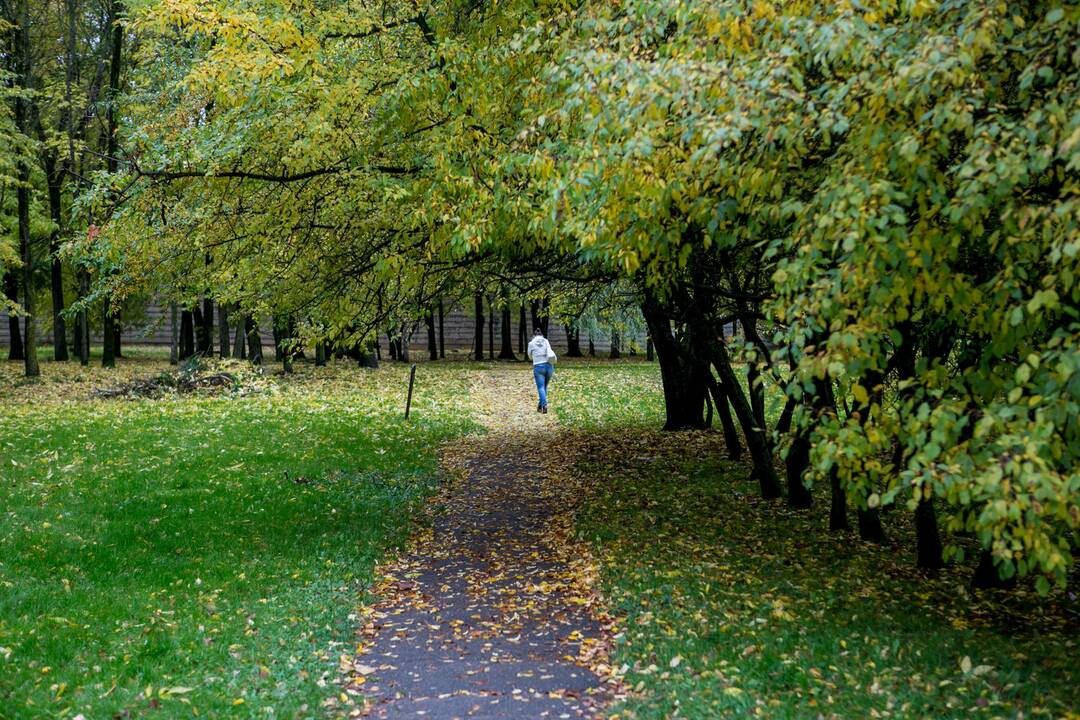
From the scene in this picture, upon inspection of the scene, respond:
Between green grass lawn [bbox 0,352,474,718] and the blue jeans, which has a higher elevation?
the blue jeans

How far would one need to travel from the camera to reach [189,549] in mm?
8375

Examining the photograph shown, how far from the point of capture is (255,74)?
809 centimetres

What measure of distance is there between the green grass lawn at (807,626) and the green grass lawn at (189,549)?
7.37 feet

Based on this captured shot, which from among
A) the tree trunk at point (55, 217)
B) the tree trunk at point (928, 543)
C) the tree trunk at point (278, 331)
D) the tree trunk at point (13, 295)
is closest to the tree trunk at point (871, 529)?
the tree trunk at point (928, 543)

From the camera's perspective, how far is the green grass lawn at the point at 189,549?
5512 millimetres

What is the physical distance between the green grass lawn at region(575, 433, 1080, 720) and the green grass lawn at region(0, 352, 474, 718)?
225 cm

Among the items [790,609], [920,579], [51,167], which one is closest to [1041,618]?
[920,579]

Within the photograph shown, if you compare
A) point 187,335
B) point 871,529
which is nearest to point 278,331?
point 187,335

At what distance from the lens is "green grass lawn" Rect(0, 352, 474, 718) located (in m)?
5.51

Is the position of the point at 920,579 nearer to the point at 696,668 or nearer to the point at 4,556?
the point at 696,668

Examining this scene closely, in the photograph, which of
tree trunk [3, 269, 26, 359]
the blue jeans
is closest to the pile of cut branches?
the blue jeans

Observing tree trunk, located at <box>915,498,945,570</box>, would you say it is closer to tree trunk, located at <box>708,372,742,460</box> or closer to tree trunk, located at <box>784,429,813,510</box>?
tree trunk, located at <box>784,429,813,510</box>

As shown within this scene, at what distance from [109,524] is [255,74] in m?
4.56

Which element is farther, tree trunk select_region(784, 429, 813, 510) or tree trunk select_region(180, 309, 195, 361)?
tree trunk select_region(180, 309, 195, 361)
